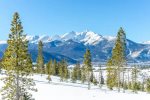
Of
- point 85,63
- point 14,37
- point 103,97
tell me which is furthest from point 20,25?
point 85,63

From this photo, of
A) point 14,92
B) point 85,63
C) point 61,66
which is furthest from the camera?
point 61,66

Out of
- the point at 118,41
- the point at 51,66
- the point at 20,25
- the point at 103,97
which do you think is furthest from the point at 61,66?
the point at 20,25

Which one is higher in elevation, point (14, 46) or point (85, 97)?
point (14, 46)

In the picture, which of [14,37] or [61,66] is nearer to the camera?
[14,37]

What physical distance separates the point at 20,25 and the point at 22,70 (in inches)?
223

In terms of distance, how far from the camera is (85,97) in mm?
68750

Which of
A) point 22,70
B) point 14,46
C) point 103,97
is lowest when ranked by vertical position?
point 103,97

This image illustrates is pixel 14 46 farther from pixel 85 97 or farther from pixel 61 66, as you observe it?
pixel 61 66

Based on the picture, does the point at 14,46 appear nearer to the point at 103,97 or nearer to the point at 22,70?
the point at 22,70

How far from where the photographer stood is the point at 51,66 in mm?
169500

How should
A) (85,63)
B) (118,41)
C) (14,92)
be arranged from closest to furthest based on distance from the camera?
(14,92) → (118,41) → (85,63)

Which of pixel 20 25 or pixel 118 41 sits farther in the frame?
pixel 118 41

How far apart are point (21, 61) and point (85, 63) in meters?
65.3

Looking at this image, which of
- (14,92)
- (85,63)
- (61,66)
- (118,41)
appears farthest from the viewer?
(61,66)
